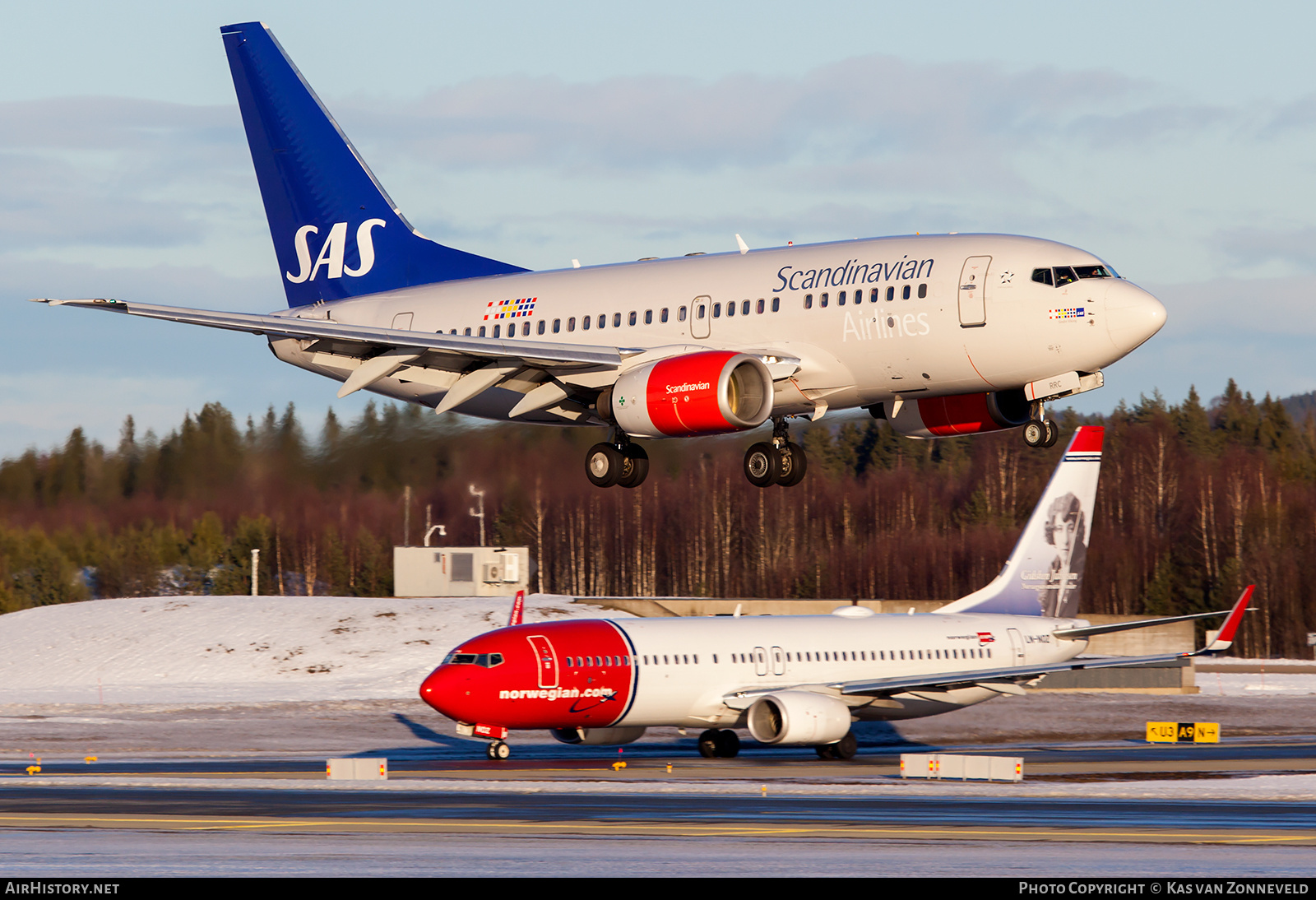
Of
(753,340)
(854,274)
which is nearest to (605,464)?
(753,340)

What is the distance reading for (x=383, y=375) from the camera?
4000 cm

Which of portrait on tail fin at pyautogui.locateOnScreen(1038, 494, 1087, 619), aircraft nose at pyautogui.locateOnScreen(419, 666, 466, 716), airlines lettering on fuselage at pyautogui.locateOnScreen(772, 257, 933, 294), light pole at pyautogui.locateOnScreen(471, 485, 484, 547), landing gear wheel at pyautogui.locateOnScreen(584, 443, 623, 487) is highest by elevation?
airlines lettering on fuselage at pyautogui.locateOnScreen(772, 257, 933, 294)

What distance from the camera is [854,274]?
121 ft

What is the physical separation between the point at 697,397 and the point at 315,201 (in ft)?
61.0

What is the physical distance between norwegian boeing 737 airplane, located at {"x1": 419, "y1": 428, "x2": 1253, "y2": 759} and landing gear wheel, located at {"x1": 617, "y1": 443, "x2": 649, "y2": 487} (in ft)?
65.2

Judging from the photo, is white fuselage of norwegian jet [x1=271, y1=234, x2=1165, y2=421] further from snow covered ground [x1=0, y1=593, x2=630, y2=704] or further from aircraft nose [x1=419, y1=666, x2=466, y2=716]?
snow covered ground [x1=0, y1=593, x2=630, y2=704]

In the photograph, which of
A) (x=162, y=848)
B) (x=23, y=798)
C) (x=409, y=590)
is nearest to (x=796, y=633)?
(x=23, y=798)

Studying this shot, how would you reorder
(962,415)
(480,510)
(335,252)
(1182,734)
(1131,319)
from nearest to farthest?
(1131,319) < (962,415) < (335,252) < (1182,734) < (480,510)

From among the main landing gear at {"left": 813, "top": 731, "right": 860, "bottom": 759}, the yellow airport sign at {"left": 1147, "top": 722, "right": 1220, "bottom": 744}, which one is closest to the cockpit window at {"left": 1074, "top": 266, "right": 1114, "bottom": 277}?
the main landing gear at {"left": 813, "top": 731, "right": 860, "bottom": 759}

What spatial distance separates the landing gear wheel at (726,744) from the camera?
6397 cm

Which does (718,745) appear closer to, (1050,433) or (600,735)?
(600,735)

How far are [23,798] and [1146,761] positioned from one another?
38.8 meters

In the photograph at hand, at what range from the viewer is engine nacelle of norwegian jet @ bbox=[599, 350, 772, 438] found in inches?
1414

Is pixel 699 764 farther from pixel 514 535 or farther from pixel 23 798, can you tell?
pixel 514 535
